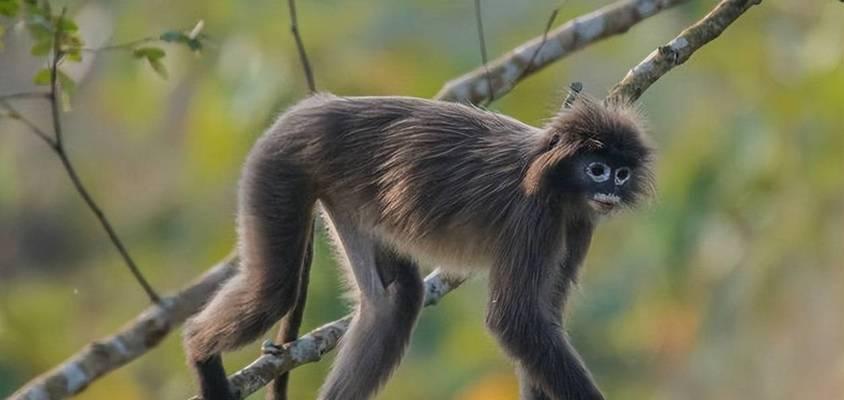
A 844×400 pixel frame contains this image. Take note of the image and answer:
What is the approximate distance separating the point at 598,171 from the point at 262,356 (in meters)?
1.31

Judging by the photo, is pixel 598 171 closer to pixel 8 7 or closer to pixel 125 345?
pixel 8 7

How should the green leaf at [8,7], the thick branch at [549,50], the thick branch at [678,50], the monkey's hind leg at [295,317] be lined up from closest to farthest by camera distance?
the green leaf at [8,7] → the monkey's hind leg at [295,317] → the thick branch at [678,50] → the thick branch at [549,50]

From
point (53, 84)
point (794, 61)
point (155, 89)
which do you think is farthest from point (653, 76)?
point (155, 89)

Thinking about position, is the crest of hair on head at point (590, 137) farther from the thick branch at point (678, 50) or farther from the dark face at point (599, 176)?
the thick branch at point (678, 50)

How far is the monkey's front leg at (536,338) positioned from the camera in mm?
4590

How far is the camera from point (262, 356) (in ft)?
16.2

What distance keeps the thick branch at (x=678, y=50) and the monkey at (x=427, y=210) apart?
35cm

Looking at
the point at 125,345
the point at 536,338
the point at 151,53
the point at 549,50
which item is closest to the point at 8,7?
the point at 151,53

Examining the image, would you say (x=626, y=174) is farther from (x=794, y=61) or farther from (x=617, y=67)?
(x=617, y=67)

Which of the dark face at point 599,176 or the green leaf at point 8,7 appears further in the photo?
the dark face at point 599,176

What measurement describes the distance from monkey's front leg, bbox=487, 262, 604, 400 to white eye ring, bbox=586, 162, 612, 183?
34 centimetres

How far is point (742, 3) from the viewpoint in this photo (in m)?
5.21

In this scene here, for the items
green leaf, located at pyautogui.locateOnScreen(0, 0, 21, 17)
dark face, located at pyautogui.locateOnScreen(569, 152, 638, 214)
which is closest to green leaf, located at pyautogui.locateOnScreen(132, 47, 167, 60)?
green leaf, located at pyautogui.locateOnScreen(0, 0, 21, 17)

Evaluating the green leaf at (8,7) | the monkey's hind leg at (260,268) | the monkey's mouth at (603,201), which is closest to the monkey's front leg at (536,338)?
the monkey's mouth at (603,201)
